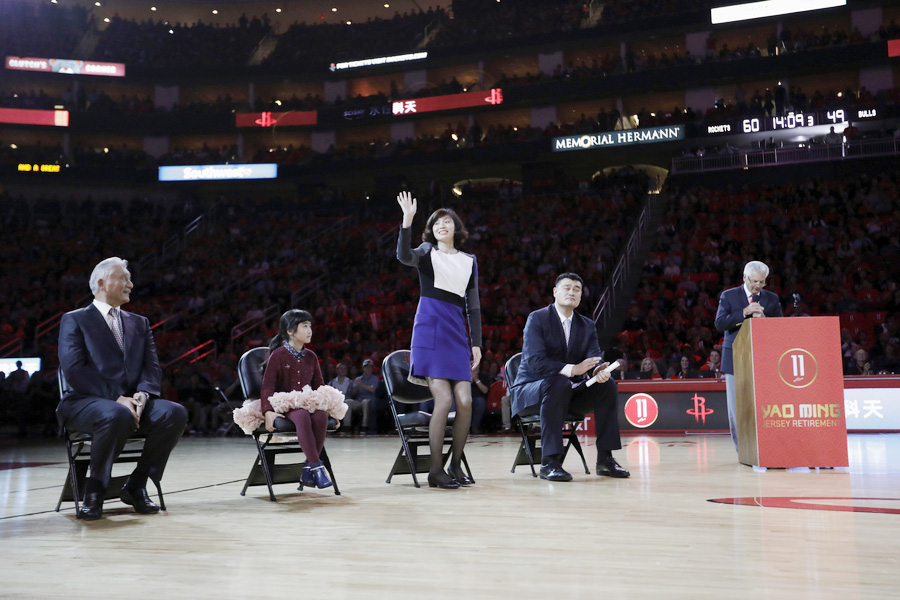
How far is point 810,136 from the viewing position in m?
21.6

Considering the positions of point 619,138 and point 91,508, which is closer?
point 91,508

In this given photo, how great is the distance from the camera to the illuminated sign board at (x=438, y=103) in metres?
27.0

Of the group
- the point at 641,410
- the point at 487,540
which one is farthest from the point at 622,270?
the point at 487,540

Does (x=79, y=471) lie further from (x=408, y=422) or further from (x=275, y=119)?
(x=275, y=119)

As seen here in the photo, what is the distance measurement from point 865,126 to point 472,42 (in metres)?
12.9

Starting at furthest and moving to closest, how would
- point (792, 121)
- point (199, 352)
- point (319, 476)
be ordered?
point (792, 121)
point (199, 352)
point (319, 476)

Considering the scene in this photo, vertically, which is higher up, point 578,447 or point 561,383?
point 561,383

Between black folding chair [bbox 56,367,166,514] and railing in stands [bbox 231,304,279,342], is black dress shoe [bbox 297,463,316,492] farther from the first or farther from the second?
railing in stands [bbox 231,304,279,342]

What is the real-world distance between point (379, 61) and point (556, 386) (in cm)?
2528

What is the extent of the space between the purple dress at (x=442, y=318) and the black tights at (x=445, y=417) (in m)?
0.07

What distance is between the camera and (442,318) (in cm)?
498

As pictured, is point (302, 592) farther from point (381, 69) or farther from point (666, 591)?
point (381, 69)

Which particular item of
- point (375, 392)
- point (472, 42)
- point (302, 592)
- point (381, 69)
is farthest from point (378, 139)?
point (302, 592)

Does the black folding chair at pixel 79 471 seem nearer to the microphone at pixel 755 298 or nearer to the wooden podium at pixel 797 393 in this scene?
the wooden podium at pixel 797 393
